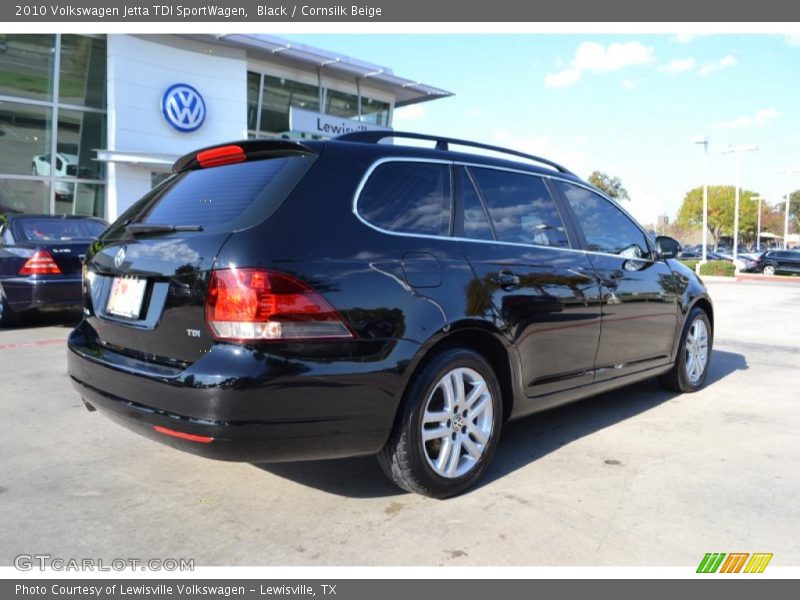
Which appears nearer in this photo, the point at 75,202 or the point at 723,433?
the point at 723,433

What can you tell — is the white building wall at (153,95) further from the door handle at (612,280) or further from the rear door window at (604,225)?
the door handle at (612,280)

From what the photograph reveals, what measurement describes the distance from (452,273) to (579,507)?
1.30 metres

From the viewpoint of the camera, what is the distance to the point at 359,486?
3.38 m

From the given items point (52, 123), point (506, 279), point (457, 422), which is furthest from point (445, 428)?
point (52, 123)

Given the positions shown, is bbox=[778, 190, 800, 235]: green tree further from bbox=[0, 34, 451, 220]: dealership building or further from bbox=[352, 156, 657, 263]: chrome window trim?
bbox=[352, 156, 657, 263]: chrome window trim

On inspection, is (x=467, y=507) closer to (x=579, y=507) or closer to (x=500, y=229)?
(x=579, y=507)

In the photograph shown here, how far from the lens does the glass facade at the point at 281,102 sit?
21359 millimetres

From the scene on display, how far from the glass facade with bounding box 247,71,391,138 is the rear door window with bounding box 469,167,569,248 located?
17501mm

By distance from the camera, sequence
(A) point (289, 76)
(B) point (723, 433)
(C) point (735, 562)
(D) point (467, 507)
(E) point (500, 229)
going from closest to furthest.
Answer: (C) point (735, 562), (D) point (467, 507), (E) point (500, 229), (B) point (723, 433), (A) point (289, 76)

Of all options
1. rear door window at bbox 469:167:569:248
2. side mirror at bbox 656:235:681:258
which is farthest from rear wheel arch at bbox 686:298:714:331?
rear door window at bbox 469:167:569:248

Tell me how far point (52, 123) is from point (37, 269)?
39.0ft

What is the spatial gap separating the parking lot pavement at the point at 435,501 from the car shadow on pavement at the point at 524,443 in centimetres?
2

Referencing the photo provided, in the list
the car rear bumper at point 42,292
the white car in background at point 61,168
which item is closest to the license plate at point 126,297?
the car rear bumper at point 42,292
